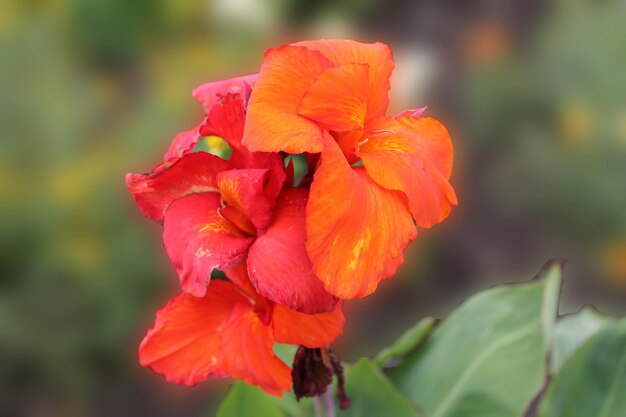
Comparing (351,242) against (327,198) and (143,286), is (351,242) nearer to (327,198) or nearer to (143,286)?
(327,198)

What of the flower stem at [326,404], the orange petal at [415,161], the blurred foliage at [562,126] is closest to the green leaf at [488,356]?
the flower stem at [326,404]

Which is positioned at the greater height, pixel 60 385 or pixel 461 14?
pixel 461 14

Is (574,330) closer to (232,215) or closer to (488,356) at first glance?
(488,356)

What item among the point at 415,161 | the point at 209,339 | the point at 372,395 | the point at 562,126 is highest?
the point at 415,161

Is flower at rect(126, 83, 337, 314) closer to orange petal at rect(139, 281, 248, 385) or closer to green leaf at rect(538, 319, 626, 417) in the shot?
orange petal at rect(139, 281, 248, 385)

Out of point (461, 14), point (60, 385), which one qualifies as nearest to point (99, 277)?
point (60, 385)

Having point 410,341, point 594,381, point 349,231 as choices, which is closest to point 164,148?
point 410,341

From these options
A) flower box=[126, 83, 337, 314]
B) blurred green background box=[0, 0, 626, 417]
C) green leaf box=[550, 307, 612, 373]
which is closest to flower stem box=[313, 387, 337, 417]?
flower box=[126, 83, 337, 314]
